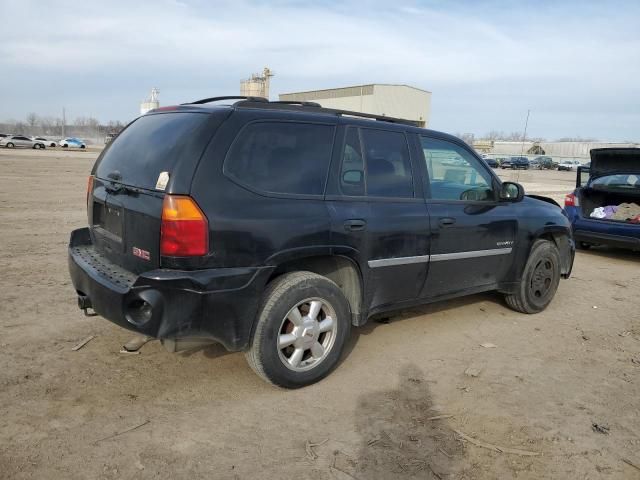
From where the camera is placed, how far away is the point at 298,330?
3.38 meters

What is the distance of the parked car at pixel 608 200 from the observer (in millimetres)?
7965

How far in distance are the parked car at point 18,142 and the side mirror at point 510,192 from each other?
52132mm

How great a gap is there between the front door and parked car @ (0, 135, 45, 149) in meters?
52.0

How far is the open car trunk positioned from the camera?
8.77 meters

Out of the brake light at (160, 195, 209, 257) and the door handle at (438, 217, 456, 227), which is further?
the door handle at (438, 217, 456, 227)

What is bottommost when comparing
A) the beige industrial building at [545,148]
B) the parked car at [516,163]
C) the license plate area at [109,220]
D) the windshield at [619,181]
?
the license plate area at [109,220]

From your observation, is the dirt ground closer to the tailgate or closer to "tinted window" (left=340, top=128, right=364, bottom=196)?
the tailgate

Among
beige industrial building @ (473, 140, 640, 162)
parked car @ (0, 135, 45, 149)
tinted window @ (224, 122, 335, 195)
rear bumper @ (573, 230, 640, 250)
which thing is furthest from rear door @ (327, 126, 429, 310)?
beige industrial building @ (473, 140, 640, 162)

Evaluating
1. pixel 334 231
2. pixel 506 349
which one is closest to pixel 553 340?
pixel 506 349

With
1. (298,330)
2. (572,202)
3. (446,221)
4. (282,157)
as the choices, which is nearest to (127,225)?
(282,157)

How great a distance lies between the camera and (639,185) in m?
8.62

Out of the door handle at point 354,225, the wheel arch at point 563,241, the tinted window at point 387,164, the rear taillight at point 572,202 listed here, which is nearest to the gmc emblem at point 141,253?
the door handle at point 354,225

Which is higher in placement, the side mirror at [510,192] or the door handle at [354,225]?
the side mirror at [510,192]

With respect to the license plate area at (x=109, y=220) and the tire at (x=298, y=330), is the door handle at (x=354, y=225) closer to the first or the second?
the tire at (x=298, y=330)
